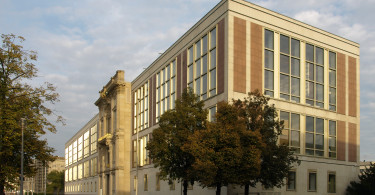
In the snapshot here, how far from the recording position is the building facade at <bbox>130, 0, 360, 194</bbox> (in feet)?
129

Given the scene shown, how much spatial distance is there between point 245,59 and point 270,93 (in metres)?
4.30

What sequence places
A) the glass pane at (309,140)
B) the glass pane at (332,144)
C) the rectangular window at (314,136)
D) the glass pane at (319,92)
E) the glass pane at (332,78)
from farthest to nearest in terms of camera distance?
the glass pane at (332,78)
the glass pane at (332,144)
the glass pane at (319,92)
the rectangular window at (314,136)
the glass pane at (309,140)

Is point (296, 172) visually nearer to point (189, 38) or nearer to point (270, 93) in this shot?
point (270, 93)

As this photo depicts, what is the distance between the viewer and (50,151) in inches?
1427

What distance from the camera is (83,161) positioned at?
110375 mm

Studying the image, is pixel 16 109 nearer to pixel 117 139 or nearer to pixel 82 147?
pixel 117 139

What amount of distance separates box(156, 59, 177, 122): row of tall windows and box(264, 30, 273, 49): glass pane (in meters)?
13.4

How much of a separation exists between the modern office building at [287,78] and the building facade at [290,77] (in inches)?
3.6

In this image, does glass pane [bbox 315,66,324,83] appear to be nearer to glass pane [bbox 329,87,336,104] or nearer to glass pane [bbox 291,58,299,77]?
glass pane [bbox 329,87,336,104]

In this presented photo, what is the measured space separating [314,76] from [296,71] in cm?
265

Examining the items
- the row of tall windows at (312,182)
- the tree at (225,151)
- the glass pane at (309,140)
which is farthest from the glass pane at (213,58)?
the tree at (225,151)

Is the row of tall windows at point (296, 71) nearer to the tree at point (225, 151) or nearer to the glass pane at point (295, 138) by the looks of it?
the glass pane at point (295, 138)

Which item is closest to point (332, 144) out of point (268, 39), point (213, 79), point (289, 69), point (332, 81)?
point (332, 81)

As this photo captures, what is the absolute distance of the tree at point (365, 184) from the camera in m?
41.6
